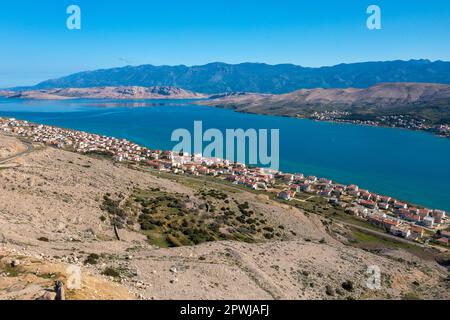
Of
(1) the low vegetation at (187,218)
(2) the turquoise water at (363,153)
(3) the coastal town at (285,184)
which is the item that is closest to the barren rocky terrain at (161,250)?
(1) the low vegetation at (187,218)

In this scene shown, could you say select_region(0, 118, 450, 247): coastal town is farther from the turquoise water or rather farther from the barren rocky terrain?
the turquoise water

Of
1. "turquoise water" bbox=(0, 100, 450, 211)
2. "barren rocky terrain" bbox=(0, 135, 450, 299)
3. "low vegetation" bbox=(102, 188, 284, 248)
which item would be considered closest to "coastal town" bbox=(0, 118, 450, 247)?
"barren rocky terrain" bbox=(0, 135, 450, 299)

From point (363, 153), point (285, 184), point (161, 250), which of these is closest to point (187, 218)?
point (161, 250)

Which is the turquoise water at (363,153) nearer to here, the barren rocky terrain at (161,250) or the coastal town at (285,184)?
the coastal town at (285,184)

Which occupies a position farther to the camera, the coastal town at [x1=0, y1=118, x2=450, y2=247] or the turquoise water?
the turquoise water
